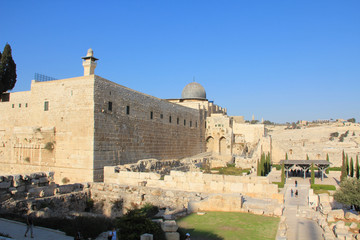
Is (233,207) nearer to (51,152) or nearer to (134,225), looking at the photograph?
(134,225)

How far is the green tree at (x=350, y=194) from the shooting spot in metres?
12.1

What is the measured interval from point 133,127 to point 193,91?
17252mm

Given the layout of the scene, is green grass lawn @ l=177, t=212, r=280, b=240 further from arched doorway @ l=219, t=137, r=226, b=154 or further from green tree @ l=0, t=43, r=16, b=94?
arched doorway @ l=219, t=137, r=226, b=154

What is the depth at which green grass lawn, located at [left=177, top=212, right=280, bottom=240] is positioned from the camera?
7.46 m

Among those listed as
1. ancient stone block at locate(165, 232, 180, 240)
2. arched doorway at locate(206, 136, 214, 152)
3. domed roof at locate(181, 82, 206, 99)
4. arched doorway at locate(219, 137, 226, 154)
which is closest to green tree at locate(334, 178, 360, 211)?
ancient stone block at locate(165, 232, 180, 240)

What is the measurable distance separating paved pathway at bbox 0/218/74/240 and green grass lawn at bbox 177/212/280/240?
2.99 m

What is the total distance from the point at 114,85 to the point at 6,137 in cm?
777

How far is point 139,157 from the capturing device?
20531 millimetres

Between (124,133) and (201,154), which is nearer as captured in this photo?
(124,133)

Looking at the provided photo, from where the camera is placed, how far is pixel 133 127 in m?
19.9

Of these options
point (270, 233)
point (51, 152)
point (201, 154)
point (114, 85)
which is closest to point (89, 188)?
point (51, 152)

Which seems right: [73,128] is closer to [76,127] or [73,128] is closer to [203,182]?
[76,127]

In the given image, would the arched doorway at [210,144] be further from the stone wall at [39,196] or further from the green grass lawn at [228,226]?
the green grass lawn at [228,226]

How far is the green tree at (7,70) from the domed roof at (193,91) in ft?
59.7
